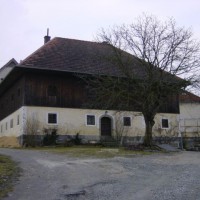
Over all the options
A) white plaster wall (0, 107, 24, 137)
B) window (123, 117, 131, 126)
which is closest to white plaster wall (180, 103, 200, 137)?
→ window (123, 117, 131, 126)

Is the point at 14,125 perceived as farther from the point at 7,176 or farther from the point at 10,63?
the point at 7,176

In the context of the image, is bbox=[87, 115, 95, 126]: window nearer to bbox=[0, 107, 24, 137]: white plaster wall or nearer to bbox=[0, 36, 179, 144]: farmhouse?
bbox=[0, 36, 179, 144]: farmhouse

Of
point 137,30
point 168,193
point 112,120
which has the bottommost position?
point 168,193

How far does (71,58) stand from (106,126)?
22.6 ft

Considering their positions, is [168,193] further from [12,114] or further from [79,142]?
[12,114]

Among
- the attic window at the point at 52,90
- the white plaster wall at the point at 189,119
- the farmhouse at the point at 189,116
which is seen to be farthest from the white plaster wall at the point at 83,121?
the farmhouse at the point at 189,116

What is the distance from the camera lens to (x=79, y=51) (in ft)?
130

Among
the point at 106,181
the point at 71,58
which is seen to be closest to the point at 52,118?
the point at 71,58

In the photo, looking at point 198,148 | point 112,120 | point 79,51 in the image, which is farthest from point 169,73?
point 79,51

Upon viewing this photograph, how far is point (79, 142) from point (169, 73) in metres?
10.5

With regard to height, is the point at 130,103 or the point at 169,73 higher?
the point at 169,73

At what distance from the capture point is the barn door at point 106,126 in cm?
3766

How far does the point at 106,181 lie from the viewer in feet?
45.1

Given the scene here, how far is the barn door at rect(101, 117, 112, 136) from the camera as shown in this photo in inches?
1483
